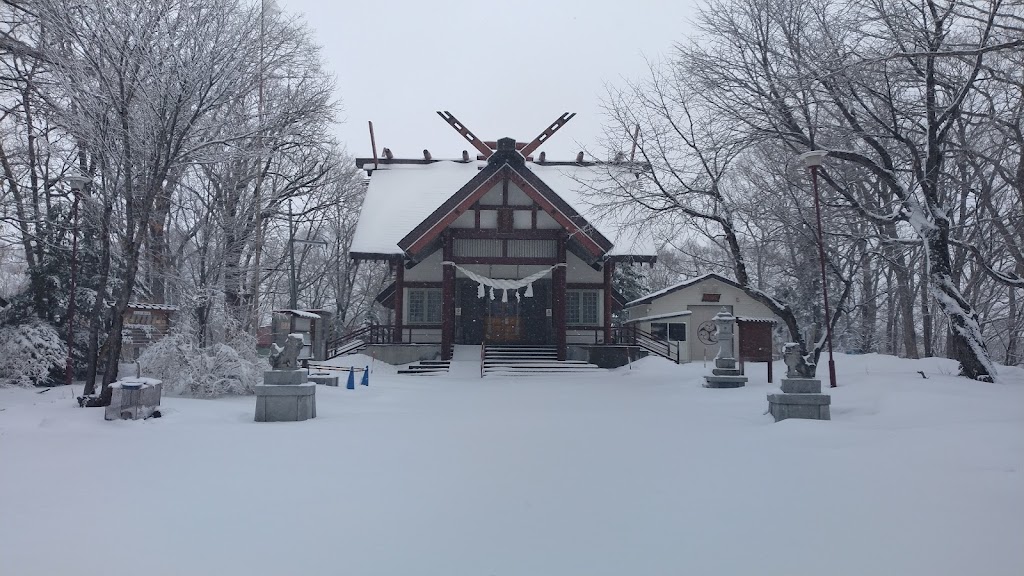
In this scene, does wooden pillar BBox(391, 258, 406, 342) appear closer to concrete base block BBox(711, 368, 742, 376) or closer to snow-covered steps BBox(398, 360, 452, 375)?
snow-covered steps BBox(398, 360, 452, 375)

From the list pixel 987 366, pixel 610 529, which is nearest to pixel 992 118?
pixel 987 366

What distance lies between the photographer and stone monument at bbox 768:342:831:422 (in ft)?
29.4

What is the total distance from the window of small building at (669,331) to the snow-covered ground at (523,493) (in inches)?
674

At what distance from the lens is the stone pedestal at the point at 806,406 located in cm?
894

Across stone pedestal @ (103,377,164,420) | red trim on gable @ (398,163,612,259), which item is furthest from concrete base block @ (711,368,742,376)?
stone pedestal @ (103,377,164,420)

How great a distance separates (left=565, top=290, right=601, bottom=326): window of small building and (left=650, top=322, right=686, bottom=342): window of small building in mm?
3212

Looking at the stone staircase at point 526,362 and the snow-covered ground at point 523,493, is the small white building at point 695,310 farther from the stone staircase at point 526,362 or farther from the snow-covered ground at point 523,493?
the snow-covered ground at point 523,493

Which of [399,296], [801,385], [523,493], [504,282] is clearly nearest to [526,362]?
[504,282]

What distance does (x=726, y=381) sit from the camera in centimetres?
1445

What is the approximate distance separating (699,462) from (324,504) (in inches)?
156

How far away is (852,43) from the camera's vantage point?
40.9 feet

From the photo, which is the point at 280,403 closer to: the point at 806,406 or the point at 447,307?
the point at 806,406

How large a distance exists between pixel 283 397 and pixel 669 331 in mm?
20495

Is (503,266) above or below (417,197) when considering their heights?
below
